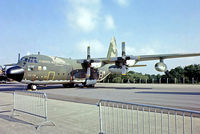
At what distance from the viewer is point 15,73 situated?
1644 centimetres

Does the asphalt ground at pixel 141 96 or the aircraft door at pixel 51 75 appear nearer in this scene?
the asphalt ground at pixel 141 96

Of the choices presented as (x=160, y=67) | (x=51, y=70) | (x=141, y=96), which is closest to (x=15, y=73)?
(x=51, y=70)

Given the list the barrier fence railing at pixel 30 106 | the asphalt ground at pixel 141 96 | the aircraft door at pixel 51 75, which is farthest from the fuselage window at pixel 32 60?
the barrier fence railing at pixel 30 106

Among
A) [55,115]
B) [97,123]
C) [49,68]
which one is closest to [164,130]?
[97,123]

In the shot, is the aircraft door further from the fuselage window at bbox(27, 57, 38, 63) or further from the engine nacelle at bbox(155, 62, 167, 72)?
the engine nacelle at bbox(155, 62, 167, 72)

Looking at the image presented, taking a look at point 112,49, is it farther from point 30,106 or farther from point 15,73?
point 30,106

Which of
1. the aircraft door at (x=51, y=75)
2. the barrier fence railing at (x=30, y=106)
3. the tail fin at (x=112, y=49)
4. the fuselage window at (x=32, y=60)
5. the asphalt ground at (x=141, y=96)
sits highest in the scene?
the tail fin at (x=112, y=49)

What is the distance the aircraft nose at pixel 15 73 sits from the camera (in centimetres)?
1621

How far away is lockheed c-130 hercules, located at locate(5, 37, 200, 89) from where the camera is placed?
58.3 ft

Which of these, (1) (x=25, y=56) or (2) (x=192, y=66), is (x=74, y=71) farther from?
(2) (x=192, y=66)

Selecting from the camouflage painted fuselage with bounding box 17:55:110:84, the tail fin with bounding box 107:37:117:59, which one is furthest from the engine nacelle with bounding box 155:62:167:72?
the tail fin with bounding box 107:37:117:59

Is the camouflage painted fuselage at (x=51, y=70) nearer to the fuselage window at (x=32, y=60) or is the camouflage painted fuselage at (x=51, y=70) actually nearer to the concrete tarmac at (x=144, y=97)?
the fuselage window at (x=32, y=60)

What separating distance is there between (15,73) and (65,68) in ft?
22.5

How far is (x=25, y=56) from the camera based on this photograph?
18531 mm
